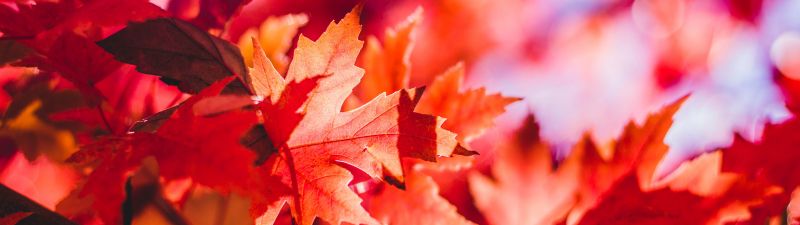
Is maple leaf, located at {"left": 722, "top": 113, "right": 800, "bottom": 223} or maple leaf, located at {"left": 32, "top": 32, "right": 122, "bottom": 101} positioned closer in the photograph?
maple leaf, located at {"left": 32, "top": 32, "right": 122, "bottom": 101}

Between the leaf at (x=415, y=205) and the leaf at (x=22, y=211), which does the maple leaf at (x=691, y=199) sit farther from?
the leaf at (x=22, y=211)

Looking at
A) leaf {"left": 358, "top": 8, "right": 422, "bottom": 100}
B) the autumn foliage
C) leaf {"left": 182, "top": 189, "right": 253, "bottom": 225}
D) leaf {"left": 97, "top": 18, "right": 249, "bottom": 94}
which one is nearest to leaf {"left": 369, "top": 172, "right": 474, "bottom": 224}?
the autumn foliage

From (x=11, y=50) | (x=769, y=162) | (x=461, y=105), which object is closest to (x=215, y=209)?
(x=11, y=50)

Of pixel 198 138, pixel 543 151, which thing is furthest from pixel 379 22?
pixel 198 138

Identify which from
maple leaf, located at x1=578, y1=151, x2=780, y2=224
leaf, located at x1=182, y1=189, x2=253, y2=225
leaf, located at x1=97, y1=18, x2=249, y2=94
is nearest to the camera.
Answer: leaf, located at x1=97, y1=18, x2=249, y2=94

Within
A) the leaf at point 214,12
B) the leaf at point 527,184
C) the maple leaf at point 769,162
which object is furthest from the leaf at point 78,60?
the maple leaf at point 769,162

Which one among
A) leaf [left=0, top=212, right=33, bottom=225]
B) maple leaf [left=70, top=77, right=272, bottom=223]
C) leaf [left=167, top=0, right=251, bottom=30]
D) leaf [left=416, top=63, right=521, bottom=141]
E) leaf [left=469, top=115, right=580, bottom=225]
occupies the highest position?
leaf [left=167, top=0, right=251, bottom=30]

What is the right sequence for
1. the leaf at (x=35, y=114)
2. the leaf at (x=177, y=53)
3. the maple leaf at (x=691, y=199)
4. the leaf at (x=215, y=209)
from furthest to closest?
the leaf at (x=215, y=209) < the leaf at (x=35, y=114) < the maple leaf at (x=691, y=199) < the leaf at (x=177, y=53)

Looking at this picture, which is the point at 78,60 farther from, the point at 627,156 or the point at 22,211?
the point at 627,156

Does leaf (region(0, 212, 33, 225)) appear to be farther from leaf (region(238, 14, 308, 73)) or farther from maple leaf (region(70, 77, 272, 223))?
leaf (region(238, 14, 308, 73))

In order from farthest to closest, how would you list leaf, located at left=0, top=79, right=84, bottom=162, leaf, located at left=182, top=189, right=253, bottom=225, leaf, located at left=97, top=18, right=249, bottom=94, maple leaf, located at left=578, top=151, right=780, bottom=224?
1. leaf, located at left=182, top=189, right=253, bottom=225
2. leaf, located at left=0, top=79, right=84, bottom=162
3. maple leaf, located at left=578, top=151, right=780, bottom=224
4. leaf, located at left=97, top=18, right=249, bottom=94

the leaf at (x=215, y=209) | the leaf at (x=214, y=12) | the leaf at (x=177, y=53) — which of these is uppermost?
the leaf at (x=177, y=53)
